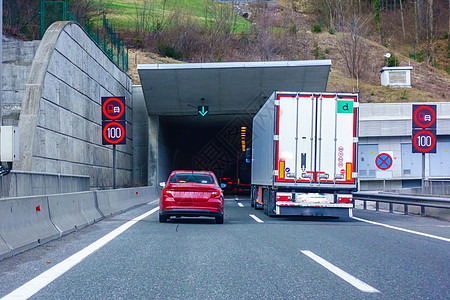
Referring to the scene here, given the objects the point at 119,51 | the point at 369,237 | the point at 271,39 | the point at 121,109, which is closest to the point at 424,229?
the point at 369,237

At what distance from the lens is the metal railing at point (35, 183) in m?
13.8

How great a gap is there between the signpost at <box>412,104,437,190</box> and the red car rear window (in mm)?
9450

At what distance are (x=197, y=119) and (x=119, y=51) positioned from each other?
9.03m

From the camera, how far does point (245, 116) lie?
39656mm

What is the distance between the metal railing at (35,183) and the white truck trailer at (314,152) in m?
6.77

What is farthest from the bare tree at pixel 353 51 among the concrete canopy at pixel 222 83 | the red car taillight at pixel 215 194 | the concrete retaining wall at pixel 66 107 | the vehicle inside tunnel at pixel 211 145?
the red car taillight at pixel 215 194

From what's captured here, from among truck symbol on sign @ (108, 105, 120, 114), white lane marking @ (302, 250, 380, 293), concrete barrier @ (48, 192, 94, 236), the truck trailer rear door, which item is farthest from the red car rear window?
white lane marking @ (302, 250, 380, 293)

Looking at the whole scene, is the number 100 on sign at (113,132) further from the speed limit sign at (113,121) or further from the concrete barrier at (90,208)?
the concrete barrier at (90,208)

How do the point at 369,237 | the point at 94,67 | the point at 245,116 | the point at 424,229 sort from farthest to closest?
the point at 245,116, the point at 94,67, the point at 424,229, the point at 369,237

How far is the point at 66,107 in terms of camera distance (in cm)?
2194

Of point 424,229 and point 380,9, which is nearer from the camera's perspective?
point 424,229

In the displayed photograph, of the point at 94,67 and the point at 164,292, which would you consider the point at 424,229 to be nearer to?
the point at 164,292

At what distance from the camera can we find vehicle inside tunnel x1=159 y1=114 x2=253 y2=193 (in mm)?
40188

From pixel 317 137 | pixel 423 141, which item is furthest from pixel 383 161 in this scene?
pixel 317 137
